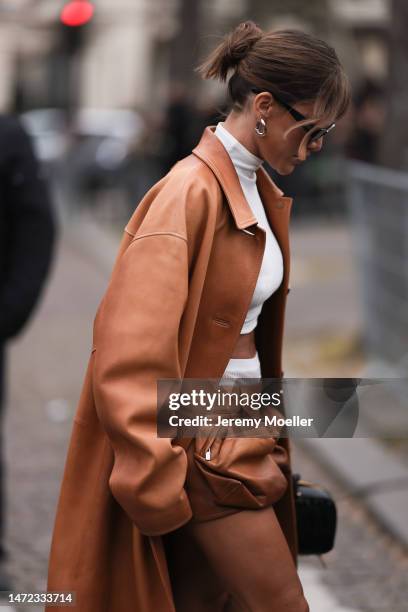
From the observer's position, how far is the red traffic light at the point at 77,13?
22094 millimetres

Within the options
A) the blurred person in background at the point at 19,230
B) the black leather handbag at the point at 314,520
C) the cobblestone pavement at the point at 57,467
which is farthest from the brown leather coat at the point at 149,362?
the cobblestone pavement at the point at 57,467

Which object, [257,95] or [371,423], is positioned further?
[371,423]

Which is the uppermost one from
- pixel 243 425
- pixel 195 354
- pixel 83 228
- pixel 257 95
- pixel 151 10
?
pixel 151 10

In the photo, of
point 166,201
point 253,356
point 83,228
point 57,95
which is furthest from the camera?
point 57,95

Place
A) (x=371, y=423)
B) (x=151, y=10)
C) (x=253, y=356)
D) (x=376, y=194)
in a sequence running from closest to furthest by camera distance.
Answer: (x=253, y=356)
(x=371, y=423)
(x=376, y=194)
(x=151, y=10)

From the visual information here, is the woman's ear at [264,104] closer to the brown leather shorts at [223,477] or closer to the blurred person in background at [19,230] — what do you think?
the brown leather shorts at [223,477]

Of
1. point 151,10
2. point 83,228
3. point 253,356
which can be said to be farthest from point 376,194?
point 151,10

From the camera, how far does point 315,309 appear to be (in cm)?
1073

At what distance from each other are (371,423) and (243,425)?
159 inches

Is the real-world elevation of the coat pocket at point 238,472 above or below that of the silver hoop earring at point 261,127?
below

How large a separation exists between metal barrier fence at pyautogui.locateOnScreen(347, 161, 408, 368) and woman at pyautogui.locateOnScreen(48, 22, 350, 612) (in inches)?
185

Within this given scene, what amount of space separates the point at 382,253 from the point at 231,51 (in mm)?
5311

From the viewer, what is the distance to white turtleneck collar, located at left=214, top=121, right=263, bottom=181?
2.66m

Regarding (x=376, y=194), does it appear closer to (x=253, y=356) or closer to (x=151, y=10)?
(x=253, y=356)
